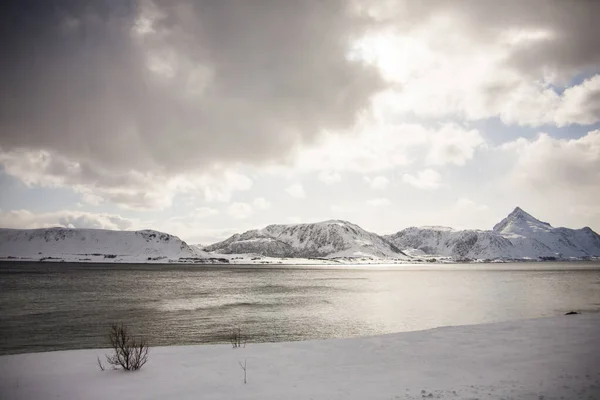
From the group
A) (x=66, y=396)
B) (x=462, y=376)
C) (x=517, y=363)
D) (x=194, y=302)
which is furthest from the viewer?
(x=194, y=302)

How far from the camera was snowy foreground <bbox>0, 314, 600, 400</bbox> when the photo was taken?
13758 mm

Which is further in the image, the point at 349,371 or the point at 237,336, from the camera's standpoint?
the point at 237,336

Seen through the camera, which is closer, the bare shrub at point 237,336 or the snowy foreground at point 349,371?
the snowy foreground at point 349,371

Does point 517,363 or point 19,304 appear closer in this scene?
point 517,363

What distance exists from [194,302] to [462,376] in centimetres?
5460

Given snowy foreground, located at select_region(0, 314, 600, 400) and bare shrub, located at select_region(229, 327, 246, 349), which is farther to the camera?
bare shrub, located at select_region(229, 327, 246, 349)

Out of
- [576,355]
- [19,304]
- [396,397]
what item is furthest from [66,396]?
A: [19,304]

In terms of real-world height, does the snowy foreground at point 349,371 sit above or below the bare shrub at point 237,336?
above

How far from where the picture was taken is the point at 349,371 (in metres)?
16.9

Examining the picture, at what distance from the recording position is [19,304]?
57.3m

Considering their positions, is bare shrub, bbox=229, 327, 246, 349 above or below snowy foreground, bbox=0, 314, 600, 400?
below

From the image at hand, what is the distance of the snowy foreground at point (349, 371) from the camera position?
13.8 meters

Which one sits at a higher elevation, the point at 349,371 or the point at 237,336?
the point at 349,371

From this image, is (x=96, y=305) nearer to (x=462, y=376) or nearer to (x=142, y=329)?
(x=142, y=329)
